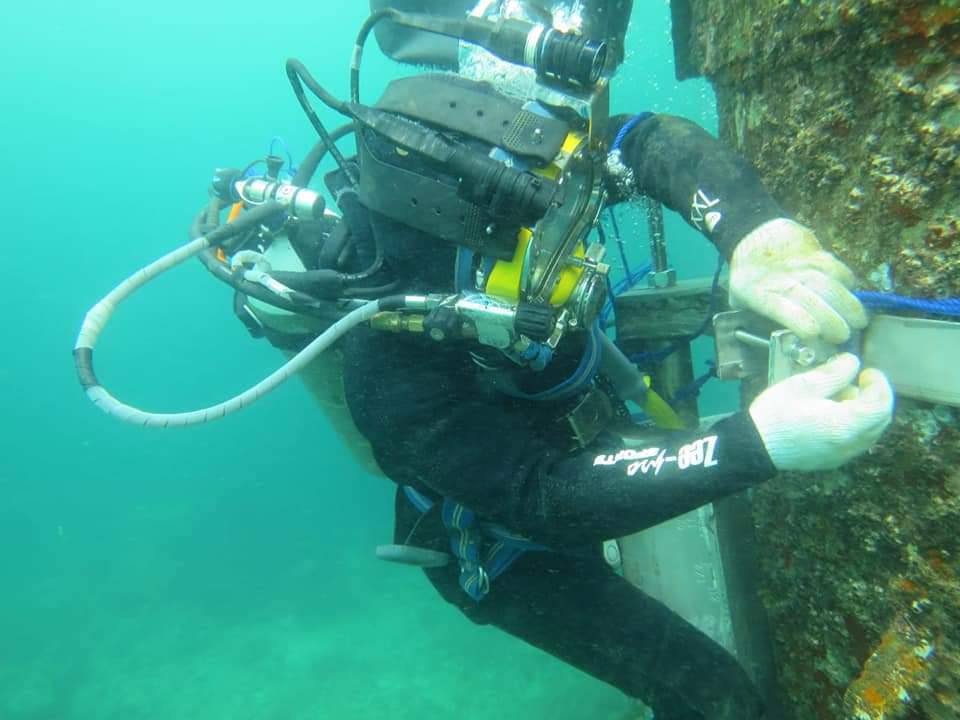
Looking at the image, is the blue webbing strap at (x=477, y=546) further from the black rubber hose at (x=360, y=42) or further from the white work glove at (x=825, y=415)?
the black rubber hose at (x=360, y=42)

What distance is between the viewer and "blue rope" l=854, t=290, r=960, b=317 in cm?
133

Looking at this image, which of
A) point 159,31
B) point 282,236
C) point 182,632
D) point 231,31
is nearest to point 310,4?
point 231,31

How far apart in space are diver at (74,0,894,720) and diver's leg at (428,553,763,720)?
0.04ft

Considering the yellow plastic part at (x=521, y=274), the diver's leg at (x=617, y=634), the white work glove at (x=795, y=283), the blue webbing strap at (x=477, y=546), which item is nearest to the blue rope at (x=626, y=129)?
the yellow plastic part at (x=521, y=274)

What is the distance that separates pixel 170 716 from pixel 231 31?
50.9 m

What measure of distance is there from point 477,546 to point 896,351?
170cm

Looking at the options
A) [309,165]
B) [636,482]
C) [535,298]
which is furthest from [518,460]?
[309,165]

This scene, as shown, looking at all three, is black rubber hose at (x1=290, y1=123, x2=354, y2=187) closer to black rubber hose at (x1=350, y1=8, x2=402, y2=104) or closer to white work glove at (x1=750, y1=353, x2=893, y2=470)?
black rubber hose at (x1=350, y1=8, x2=402, y2=104)

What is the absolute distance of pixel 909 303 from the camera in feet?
4.59

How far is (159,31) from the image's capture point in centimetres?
4453

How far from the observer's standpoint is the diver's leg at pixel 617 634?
2326 millimetres

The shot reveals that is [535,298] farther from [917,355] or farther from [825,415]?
[917,355]

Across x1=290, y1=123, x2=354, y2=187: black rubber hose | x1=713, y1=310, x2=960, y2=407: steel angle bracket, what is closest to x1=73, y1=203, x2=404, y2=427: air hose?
x1=290, y1=123, x2=354, y2=187: black rubber hose

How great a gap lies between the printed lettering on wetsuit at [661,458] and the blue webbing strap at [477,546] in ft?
2.83
